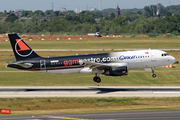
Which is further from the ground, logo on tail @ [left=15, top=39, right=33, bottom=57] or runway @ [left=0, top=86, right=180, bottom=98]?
logo on tail @ [left=15, top=39, right=33, bottom=57]

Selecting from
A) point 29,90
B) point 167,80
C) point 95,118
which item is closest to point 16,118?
point 95,118

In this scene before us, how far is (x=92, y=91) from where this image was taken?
5878 cm

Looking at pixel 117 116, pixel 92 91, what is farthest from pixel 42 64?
pixel 117 116

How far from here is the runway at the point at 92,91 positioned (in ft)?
182

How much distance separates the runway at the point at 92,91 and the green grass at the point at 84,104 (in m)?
3.12

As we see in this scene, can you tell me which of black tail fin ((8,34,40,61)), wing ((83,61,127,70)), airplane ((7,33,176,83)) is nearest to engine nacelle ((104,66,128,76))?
airplane ((7,33,176,83))

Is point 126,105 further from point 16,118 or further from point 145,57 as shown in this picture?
point 16,118

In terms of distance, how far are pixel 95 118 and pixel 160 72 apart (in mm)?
49692

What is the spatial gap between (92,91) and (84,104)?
1014 cm

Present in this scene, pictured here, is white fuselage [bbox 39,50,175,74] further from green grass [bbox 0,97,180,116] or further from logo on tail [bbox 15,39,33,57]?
green grass [bbox 0,97,180,116]

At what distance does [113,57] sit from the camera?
5862cm

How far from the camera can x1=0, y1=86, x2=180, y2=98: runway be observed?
5538 centimetres

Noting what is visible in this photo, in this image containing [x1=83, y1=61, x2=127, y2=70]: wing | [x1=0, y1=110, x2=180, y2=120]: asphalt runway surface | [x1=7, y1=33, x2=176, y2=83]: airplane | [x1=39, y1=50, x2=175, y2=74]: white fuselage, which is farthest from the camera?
[x1=39, y1=50, x2=175, y2=74]: white fuselage

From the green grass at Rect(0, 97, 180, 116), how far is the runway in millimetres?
3116
